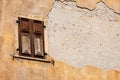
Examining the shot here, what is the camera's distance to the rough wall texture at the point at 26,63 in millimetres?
11664

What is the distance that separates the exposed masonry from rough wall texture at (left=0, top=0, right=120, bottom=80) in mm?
213

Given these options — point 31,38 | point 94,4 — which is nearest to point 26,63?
point 31,38

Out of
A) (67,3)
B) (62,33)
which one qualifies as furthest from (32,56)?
(67,3)

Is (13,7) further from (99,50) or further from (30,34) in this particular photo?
(99,50)

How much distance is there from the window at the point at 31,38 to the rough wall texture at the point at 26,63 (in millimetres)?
136

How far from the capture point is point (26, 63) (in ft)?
38.8

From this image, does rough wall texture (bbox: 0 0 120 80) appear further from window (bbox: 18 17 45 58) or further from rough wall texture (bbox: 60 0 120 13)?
rough wall texture (bbox: 60 0 120 13)

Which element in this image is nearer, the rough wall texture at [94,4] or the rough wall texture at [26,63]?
the rough wall texture at [26,63]

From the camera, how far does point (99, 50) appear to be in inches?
509

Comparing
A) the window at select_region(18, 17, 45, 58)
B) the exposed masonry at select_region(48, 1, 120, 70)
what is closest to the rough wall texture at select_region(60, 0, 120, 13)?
the exposed masonry at select_region(48, 1, 120, 70)

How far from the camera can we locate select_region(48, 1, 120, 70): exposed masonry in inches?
492

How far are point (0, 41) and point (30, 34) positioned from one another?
89cm

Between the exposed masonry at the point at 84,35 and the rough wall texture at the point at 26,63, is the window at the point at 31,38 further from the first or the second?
the exposed masonry at the point at 84,35

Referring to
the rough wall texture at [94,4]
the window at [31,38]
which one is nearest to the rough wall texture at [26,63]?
the window at [31,38]
